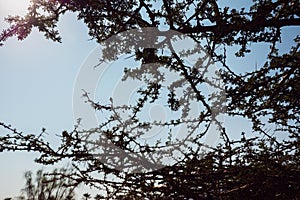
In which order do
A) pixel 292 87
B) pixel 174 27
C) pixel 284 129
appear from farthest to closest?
pixel 284 129 < pixel 292 87 < pixel 174 27

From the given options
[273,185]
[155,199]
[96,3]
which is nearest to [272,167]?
[273,185]

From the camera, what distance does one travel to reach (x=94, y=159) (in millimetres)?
2105

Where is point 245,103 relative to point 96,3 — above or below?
below

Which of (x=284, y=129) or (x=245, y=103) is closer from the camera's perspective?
(x=245, y=103)

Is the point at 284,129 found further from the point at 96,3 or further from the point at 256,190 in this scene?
the point at 96,3

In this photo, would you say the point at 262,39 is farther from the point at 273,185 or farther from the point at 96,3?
the point at 96,3

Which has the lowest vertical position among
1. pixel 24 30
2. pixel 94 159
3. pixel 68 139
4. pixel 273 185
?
pixel 273 185

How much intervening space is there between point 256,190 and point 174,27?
1553 mm

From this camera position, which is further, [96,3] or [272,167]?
[96,3]

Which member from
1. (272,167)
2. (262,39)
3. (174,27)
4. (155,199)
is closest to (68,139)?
(155,199)

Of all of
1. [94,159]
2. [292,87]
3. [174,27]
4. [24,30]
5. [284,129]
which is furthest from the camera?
[284,129]

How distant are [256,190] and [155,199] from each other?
880mm

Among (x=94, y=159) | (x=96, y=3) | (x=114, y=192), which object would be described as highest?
(x=96, y=3)

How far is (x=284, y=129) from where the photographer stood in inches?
120
